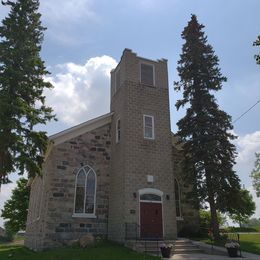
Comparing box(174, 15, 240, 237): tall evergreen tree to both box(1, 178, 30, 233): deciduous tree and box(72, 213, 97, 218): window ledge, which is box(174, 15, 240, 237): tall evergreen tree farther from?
box(1, 178, 30, 233): deciduous tree

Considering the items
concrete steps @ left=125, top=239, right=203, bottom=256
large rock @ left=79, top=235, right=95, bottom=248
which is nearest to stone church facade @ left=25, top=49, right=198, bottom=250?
concrete steps @ left=125, top=239, right=203, bottom=256

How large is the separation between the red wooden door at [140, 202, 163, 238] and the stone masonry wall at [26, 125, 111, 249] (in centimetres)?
259

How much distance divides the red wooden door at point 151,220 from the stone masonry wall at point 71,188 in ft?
8.51

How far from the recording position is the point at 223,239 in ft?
59.2

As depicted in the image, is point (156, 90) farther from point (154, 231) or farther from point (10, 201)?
point (10, 201)

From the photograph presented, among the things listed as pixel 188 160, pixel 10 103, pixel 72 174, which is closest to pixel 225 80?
pixel 188 160

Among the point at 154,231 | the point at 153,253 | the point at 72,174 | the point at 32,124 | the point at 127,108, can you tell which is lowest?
the point at 153,253

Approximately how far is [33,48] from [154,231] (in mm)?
12657

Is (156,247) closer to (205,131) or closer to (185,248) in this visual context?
(185,248)

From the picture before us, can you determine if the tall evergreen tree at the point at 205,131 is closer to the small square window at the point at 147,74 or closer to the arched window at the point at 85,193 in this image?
the small square window at the point at 147,74

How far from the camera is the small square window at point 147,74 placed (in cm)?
2159

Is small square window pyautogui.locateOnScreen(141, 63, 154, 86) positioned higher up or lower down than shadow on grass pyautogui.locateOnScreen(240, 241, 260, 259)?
higher up

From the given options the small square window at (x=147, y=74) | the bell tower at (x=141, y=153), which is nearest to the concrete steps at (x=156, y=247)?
the bell tower at (x=141, y=153)

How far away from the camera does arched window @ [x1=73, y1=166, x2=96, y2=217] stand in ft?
61.9
